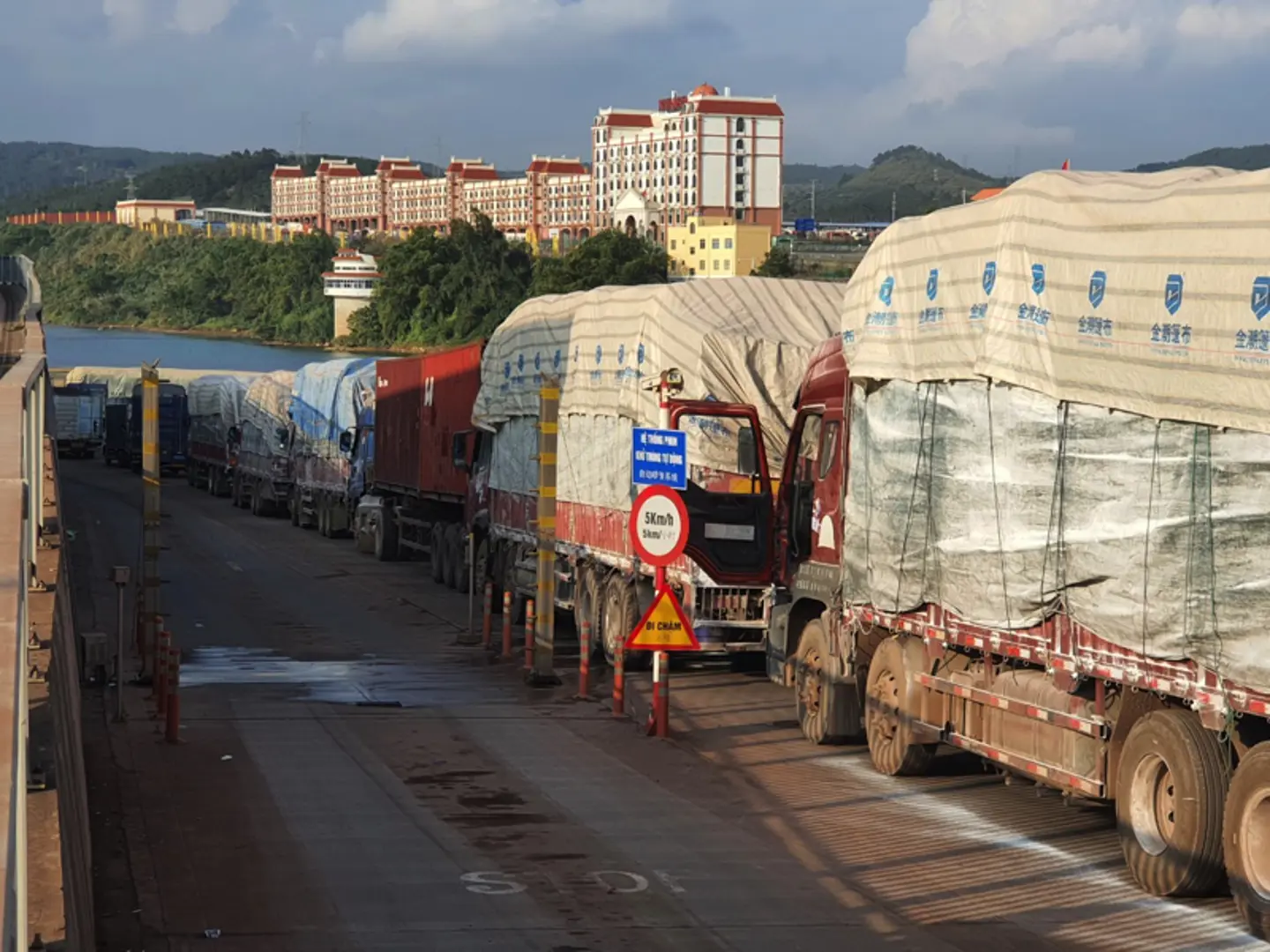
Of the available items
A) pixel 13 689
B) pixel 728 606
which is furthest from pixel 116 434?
pixel 13 689

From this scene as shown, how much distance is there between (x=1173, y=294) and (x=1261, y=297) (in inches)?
36.5

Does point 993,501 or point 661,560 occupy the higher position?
point 993,501

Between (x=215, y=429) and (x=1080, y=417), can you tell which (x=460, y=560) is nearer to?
(x=1080, y=417)

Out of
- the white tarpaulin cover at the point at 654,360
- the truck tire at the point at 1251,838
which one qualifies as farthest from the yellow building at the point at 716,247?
the truck tire at the point at 1251,838

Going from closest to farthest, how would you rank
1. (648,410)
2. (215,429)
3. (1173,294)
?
(1173,294), (648,410), (215,429)

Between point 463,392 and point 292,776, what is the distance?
59.0 ft

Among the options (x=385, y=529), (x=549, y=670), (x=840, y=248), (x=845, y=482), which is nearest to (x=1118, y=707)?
(x=845, y=482)

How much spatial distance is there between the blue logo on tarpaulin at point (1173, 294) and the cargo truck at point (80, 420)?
254 feet

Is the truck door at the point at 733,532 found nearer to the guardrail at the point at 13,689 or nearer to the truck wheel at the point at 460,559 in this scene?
the guardrail at the point at 13,689

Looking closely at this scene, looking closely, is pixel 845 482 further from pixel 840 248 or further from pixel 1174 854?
pixel 840 248

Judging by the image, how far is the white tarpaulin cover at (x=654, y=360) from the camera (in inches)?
813

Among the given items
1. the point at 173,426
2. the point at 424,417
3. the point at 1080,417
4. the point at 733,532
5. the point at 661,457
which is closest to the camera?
the point at 1080,417

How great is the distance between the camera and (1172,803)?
11344 millimetres

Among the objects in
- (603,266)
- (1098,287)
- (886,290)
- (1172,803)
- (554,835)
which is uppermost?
(603,266)
